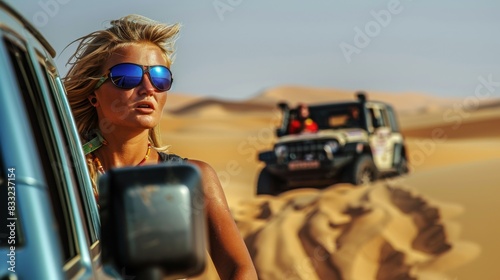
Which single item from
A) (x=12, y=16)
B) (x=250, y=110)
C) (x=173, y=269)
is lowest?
(x=250, y=110)

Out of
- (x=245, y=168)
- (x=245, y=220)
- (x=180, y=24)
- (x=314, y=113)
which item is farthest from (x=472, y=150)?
(x=180, y=24)

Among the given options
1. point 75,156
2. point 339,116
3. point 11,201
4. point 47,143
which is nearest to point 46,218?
point 11,201

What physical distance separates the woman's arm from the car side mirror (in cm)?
140

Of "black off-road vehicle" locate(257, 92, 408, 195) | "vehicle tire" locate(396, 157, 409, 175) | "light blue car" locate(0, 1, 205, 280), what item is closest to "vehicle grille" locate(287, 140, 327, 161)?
"black off-road vehicle" locate(257, 92, 408, 195)

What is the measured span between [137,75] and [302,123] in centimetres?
1780

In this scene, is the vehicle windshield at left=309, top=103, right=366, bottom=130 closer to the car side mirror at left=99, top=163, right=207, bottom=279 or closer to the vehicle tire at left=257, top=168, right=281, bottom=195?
the vehicle tire at left=257, top=168, right=281, bottom=195

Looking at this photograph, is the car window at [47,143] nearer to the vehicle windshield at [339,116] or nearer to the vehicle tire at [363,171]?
the vehicle tire at [363,171]

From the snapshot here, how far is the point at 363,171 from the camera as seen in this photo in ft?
65.6

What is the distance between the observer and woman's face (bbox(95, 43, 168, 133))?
140 inches

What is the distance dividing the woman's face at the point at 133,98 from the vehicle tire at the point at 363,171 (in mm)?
16116

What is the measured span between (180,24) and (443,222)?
12.6m

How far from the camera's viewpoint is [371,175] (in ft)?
66.2

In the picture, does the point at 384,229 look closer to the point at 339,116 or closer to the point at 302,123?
the point at 302,123

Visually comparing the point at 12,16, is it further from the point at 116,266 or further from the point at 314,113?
the point at 314,113
